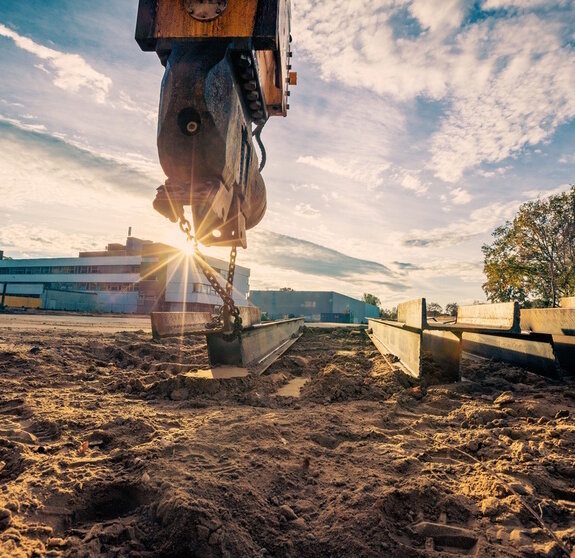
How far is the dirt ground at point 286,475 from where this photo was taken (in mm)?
1480

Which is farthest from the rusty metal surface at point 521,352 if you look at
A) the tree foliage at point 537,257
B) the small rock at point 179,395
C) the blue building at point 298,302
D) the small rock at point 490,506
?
the blue building at point 298,302

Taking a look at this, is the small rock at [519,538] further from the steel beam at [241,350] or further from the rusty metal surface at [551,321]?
the rusty metal surface at [551,321]

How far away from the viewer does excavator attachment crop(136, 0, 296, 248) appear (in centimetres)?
315

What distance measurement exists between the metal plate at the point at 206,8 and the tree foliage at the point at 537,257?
75.3 feet

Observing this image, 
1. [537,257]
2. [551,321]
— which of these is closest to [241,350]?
[551,321]

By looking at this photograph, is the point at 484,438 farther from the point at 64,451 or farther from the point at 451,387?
the point at 64,451

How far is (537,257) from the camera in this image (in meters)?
22.2

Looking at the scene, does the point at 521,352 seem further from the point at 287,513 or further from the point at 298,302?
the point at 298,302

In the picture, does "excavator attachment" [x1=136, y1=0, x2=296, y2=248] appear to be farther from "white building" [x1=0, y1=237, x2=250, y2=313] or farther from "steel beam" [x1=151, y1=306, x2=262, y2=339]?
"white building" [x1=0, y1=237, x2=250, y2=313]

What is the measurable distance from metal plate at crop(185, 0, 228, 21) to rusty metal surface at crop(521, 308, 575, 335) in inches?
206

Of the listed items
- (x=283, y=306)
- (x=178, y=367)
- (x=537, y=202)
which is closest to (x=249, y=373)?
(x=178, y=367)

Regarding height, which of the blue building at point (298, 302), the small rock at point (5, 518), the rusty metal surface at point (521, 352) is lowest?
the small rock at point (5, 518)

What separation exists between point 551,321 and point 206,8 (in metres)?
5.57

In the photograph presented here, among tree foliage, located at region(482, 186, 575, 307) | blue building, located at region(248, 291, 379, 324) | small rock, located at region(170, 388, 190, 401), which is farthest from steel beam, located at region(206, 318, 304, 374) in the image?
blue building, located at region(248, 291, 379, 324)
